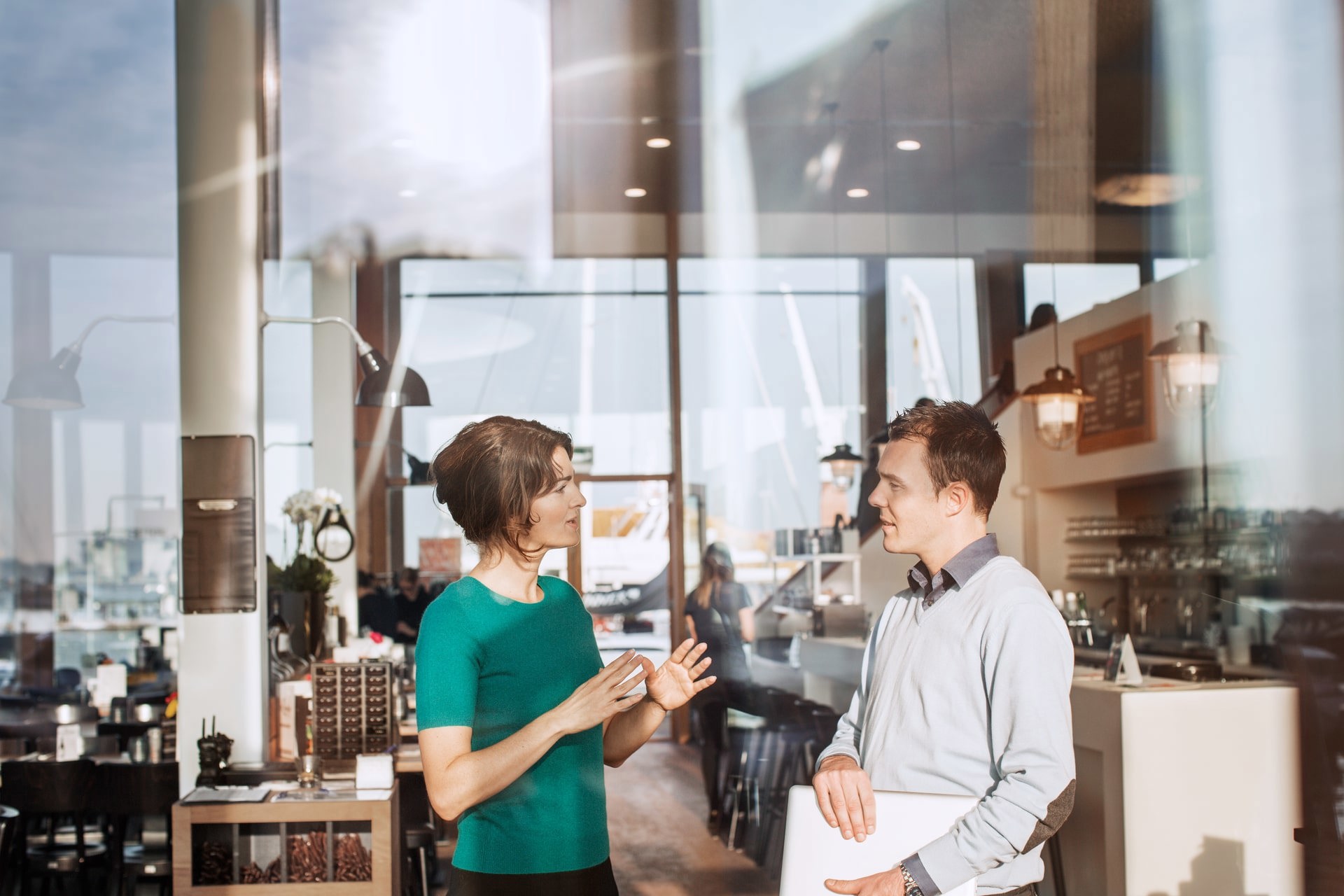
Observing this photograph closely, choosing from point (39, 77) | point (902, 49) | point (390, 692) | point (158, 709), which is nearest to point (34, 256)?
point (39, 77)

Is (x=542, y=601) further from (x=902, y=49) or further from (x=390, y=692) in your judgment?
(x=902, y=49)

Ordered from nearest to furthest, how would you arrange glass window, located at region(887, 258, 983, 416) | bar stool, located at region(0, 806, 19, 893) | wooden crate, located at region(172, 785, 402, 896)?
wooden crate, located at region(172, 785, 402, 896) → bar stool, located at region(0, 806, 19, 893) → glass window, located at region(887, 258, 983, 416)

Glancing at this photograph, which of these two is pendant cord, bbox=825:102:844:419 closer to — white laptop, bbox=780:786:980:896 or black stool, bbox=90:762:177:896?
black stool, bbox=90:762:177:896

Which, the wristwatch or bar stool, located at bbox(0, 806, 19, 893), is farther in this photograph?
bar stool, located at bbox(0, 806, 19, 893)

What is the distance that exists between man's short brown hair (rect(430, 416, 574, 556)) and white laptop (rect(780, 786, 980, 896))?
1.88 feet

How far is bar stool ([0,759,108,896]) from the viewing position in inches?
146

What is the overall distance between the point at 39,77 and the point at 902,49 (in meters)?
4.59

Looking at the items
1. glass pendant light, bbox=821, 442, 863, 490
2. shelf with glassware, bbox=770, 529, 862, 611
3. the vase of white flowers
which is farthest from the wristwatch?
shelf with glassware, bbox=770, 529, 862, 611

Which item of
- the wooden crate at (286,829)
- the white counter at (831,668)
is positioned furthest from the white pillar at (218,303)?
the white counter at (831,668)

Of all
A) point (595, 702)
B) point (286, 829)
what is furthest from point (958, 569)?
point (286, 829)

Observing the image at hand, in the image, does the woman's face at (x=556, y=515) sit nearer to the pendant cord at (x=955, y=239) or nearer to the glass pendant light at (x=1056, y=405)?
the glass pendant light at (x=1056, y=405)

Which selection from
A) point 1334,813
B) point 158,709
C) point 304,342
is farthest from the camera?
point 304,342

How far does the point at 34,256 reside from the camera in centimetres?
371

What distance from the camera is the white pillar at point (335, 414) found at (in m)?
8.75
